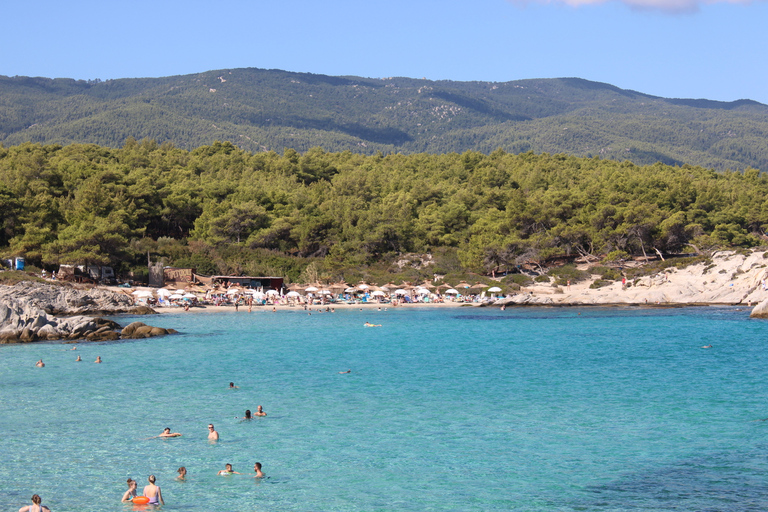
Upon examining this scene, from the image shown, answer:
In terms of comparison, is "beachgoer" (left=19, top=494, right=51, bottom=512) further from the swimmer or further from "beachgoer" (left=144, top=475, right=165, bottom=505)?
the swimmer

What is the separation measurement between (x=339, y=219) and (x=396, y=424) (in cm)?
4758

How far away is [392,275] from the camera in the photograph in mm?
57469

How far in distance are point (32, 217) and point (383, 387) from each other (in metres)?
39.7

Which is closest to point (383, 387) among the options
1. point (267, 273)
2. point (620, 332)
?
point (620, 332)

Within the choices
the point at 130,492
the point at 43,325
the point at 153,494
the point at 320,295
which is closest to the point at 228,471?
the point at 153,494

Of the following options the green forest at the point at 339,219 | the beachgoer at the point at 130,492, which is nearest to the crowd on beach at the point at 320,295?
the green forest at the point at 339,219

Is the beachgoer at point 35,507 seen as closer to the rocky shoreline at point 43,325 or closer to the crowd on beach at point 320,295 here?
the rocky shoreline at point 43,325

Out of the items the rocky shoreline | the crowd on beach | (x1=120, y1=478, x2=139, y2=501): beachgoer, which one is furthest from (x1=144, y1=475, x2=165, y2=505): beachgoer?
the crowd on beach

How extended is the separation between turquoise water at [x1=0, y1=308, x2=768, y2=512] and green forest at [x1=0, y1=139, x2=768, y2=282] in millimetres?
23925

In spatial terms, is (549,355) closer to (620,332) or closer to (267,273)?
(620,332)

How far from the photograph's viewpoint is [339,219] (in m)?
63.5

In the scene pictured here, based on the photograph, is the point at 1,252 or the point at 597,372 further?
the point at 1,252

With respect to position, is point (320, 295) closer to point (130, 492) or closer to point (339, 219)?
point (339, 219)

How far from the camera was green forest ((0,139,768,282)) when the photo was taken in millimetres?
52406
